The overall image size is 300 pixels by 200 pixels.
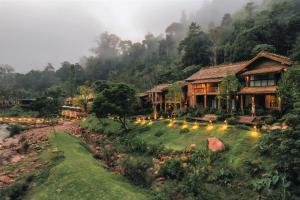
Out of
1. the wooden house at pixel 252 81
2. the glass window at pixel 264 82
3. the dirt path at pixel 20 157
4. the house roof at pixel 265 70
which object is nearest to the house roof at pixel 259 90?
the wooden house at pixel 252 81

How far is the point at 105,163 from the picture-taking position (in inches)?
1193

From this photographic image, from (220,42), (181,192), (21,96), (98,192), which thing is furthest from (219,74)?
(21,96)

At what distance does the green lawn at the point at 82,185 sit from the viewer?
792 inches

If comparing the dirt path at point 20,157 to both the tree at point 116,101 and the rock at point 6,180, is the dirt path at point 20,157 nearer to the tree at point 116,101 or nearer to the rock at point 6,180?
the rock at point 6,180

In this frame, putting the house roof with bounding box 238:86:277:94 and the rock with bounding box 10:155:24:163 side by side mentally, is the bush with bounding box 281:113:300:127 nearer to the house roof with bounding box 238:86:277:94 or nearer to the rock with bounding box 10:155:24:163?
the house roof with bounding box 238:86:277:94

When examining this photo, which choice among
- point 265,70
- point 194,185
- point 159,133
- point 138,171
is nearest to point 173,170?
point 138,171

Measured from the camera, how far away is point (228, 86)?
38.7 meters

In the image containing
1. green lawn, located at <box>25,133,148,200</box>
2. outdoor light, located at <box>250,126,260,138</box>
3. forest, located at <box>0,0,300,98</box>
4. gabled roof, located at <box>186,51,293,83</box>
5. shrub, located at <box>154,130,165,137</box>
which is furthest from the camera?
forest, located at <box>0,0,300,98</box>

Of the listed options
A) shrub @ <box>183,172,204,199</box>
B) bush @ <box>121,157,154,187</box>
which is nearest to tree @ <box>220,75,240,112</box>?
bush @ <box>121,157,154,187</box>

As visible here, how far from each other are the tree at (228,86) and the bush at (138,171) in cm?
Answer: 1929

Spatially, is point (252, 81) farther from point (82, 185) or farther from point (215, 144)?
point (82, 185)

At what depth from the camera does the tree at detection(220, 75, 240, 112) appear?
3831 cm

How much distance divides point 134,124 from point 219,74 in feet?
53.1

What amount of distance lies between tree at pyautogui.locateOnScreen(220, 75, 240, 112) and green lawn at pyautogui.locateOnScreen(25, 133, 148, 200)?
21.5 m
